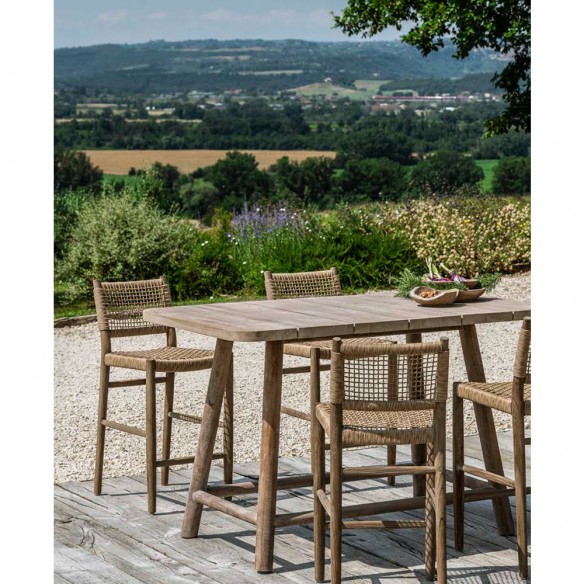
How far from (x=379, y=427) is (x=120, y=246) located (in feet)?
22.5

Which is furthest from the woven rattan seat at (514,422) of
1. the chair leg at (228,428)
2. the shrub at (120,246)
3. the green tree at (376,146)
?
the green tree at (376,146)

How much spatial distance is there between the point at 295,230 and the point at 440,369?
7.74 m

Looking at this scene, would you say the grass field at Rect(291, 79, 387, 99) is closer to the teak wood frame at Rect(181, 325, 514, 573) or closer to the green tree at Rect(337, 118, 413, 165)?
the green tree at Rect(337, 118, 413, 165)

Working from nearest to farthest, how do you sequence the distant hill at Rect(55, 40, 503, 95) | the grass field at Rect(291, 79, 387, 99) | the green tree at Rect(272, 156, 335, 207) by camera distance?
the green tree at Rect(272, 156, 335, 207) < the grass field at Rect(291, 79, 387, 99) < the distant hill at Rect(55, 40, 503, 95)

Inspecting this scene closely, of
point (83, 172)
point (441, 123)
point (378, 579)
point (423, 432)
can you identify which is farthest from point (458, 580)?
point (441, 123)

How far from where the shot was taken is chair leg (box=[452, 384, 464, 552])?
332cm

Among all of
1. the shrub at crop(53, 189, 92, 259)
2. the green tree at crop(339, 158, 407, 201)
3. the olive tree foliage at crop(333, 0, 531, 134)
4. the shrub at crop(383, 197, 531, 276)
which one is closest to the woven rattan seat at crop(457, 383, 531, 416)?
the shrub at crop(383, 197, 531, 276)

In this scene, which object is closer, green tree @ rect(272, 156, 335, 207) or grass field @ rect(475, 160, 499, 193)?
green tree @ rect(272, 156, 335, 207)

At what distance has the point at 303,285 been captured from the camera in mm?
4555

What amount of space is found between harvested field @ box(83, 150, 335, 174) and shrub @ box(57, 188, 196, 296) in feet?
32.0

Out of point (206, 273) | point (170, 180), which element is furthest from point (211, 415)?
point (170, 180)
